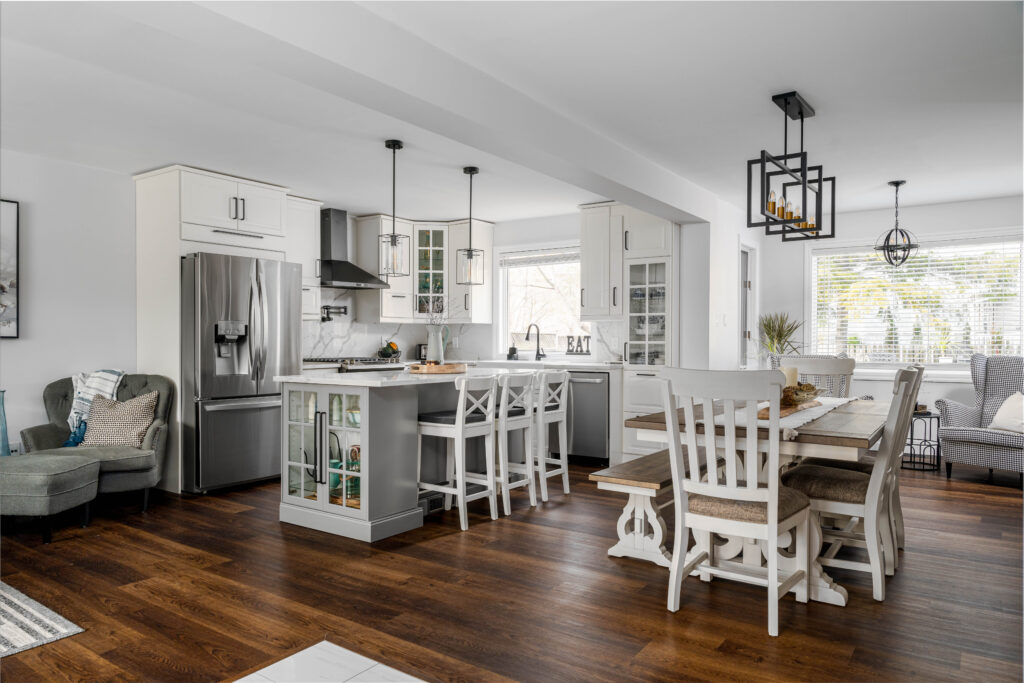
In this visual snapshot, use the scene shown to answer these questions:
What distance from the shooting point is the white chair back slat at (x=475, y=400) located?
3.82m

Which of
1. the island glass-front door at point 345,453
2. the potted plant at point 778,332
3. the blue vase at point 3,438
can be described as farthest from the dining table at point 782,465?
the blue vase at point 3,438

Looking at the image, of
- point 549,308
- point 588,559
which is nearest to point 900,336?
point 549,308

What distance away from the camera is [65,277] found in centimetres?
469

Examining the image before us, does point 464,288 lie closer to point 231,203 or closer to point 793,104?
point 231,203

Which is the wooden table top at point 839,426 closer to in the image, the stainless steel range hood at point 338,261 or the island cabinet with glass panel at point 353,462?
the island cabinet with glass panel at point 353,462

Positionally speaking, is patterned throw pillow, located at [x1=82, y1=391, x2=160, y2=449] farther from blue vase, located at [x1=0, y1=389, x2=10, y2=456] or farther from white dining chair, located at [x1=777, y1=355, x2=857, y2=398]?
white dining chair, located at [x1=777, y1=355, x2=857, y2=398]

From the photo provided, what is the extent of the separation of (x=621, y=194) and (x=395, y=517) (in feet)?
8.42

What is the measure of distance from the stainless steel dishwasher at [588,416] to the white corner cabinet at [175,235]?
114 inches

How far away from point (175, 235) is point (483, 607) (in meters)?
3.61

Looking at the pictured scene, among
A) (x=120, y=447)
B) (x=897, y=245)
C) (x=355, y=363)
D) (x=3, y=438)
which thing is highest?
(x=897, y=245)

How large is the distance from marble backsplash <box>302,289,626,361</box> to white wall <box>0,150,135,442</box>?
67.6 inches

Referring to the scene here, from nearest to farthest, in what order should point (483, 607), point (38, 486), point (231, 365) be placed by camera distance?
point (483, 607)
point (38, 486)
point (231, 365)

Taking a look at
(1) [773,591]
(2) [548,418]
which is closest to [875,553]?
(1) [773,591]

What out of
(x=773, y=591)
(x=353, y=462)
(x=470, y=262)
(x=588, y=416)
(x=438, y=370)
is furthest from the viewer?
(x=588, y=416)
